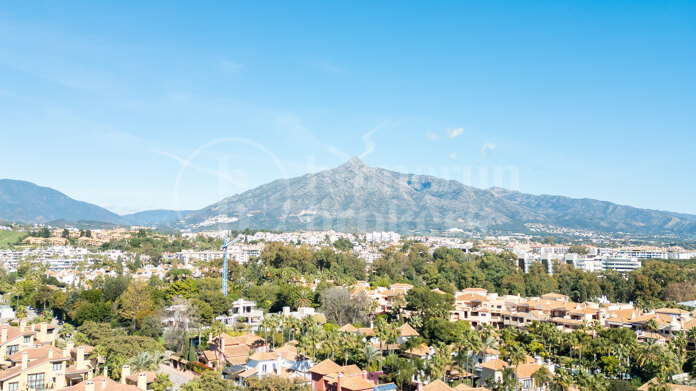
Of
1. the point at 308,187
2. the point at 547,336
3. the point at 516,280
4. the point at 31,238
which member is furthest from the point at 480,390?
the point at 308,187

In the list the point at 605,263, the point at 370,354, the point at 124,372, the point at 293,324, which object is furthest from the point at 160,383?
the point at 605,263

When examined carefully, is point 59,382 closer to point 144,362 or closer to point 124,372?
point 124,372

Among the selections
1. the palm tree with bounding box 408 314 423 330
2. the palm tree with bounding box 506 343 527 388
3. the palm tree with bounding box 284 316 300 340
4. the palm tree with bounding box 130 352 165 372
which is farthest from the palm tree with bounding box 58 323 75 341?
the palm tree with bounding box 506 343 527 388

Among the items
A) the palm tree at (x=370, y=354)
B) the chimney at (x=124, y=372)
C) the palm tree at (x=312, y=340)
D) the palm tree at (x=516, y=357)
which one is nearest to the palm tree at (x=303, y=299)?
the palm tree at (x=312, y=340)

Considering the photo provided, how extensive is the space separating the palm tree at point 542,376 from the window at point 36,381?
658 inches

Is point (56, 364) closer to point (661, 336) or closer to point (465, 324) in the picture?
point (465, 324)

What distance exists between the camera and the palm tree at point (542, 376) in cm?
1998

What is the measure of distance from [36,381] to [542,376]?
55.8 feet

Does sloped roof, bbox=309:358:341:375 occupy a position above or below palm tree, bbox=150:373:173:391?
below

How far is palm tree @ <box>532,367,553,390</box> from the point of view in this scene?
787 inches

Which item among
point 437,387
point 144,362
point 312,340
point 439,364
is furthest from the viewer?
point 312,340

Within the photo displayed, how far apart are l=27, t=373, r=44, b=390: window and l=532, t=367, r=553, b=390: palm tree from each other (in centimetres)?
1672

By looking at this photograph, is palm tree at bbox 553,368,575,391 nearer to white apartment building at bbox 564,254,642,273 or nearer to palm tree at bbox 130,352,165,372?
palm tree at bbox 130,352,165,372

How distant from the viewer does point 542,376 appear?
19984 millimetres
